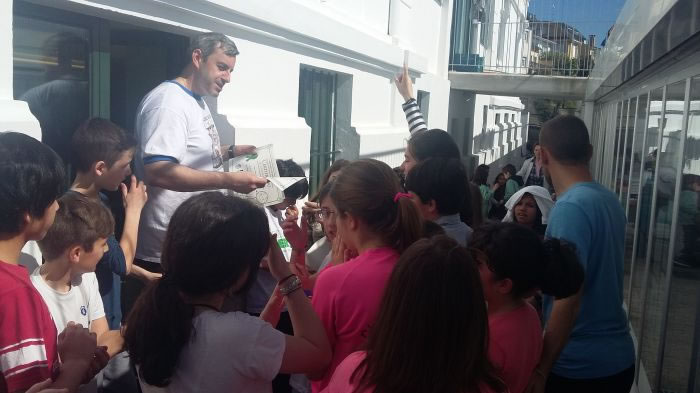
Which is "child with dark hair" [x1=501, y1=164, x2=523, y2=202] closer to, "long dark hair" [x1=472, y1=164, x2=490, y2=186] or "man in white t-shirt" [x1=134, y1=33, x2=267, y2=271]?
"long dark hair" [x1=472, y1=164, x2=490, y2=186]

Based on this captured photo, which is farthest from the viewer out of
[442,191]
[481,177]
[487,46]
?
[487,46]

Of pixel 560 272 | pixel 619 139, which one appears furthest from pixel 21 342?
pixel 619 139

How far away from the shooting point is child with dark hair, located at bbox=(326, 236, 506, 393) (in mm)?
1604

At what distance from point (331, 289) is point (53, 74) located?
6.70 ft

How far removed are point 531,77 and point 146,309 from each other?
1306 cm

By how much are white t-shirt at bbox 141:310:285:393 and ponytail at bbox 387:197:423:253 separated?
A: 64 cm

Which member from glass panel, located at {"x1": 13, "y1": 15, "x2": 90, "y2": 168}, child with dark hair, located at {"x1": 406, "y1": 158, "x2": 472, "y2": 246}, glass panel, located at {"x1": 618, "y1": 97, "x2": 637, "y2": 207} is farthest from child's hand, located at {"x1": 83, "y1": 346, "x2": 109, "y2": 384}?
glass panel, located at {"x1": 618, "y1": 97, "x2": 637, "y2": 207}

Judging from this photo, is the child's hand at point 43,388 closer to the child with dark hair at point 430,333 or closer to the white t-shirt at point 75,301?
the white t-shirt at point 75,301

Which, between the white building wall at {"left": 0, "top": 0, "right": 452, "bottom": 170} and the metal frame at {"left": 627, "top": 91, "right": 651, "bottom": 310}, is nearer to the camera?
the white building wall at {"left": 0, "top": 0, "right": 452, "bottom": 170}

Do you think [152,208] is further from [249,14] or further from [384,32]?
[384,32]

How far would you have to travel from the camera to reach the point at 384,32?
8508 mm

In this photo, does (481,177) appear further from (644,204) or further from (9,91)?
(9,91)

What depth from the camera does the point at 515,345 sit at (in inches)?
84.8

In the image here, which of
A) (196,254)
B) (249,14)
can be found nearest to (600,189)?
(196,254)
